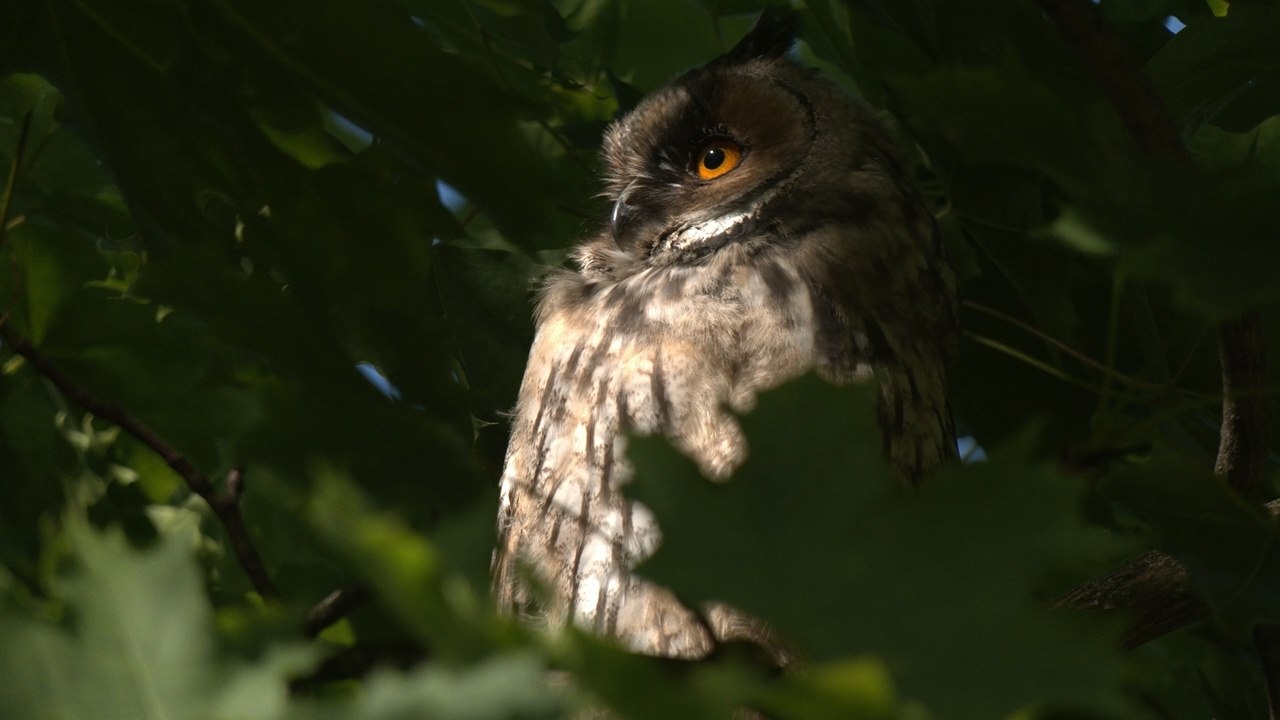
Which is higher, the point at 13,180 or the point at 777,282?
the point at 13,180

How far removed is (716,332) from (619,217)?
522 millimetres

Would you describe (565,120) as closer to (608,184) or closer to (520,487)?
(608,184)

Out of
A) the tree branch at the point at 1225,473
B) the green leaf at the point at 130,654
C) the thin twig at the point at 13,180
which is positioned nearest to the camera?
the green leaf at the point at 130,654

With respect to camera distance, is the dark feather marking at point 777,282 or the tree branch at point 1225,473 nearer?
the tree branch at point 1225,473

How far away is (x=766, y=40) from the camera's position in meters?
2.25

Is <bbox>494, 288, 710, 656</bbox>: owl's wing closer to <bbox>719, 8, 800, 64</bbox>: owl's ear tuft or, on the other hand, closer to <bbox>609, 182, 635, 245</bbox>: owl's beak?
<bbox>609, 182, 635, 245</bbox>: owl's beak

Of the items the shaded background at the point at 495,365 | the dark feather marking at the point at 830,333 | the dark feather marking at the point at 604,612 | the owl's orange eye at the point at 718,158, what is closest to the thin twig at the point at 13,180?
the shaded background at the point at 495,365

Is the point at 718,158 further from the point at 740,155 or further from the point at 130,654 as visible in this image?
the point at 130,654

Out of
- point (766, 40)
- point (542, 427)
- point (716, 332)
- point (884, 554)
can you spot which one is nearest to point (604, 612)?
point (542, 427)

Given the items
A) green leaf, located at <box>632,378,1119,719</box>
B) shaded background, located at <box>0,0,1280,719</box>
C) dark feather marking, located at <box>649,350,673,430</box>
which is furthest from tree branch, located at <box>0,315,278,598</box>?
green leaf, located at <box>632,378,1119,719</box>

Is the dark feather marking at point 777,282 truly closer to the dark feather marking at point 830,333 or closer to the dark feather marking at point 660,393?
the dark feather marking at point 830,333

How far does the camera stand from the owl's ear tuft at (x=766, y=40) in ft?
7.22

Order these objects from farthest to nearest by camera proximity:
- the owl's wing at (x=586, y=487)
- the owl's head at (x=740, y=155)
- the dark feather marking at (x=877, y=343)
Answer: the owl's head at (x=740, y=155)
the dark feather marking at (x=877, y=343)
the owl's wing at (x=586, y=487)

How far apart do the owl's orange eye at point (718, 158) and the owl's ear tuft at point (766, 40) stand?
0.14 m
